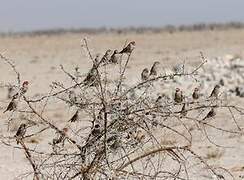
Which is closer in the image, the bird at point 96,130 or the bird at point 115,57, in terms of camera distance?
the bird at point 96,130

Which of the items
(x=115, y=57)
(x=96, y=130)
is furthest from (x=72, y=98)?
(x=115, y=57)

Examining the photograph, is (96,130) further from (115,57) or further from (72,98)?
(115,57)

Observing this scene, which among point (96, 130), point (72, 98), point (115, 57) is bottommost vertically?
point (96, 130)

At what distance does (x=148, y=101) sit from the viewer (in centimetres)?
612

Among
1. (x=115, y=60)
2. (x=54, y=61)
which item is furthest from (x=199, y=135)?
(x=54, y=61)

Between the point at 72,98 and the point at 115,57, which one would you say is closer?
the point at 72,98

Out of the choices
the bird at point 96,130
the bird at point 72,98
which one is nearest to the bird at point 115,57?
the bird at point 72,98

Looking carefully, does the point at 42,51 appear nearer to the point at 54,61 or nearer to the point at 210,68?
the point at 54,61

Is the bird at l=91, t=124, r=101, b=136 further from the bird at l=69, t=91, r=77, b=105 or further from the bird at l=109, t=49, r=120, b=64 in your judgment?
the bird at l=109, t=49, r=120, b=64

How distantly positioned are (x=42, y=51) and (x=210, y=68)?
3150cm

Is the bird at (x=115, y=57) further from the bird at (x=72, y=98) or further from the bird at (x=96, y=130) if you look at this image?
the bird at (x=96, y=130)

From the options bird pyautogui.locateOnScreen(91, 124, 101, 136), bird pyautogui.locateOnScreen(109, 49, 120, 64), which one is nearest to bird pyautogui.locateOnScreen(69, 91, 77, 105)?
bird pyautogui.locateOnScreen(91, 124, 101, 136)

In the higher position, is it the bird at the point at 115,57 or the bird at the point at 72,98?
the bird at the point at 115,57

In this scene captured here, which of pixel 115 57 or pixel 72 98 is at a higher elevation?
pixel 115 57
